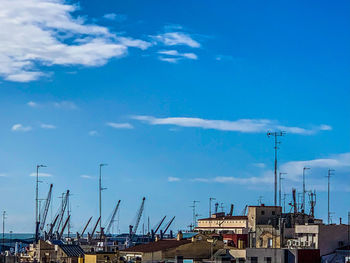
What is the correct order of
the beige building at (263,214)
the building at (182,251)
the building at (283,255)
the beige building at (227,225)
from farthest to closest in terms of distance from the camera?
the beige building at (227,225)
the beige building at (263,214)
the building at (182,251)
the building at (283,255)

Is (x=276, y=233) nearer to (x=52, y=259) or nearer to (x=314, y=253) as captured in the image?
(x=314, y=253)

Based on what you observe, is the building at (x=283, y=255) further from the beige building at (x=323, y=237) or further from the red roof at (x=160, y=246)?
the red roof at (x=160, y=246)

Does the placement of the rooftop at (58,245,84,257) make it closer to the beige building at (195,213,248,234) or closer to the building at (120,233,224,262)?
the building at (120,233,224,262)

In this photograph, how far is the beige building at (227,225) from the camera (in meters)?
114

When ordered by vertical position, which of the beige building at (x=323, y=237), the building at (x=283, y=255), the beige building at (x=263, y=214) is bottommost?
the building at (x=283, y=255)

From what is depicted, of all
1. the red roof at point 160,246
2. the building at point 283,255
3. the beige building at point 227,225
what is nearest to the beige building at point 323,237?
the building at point 283,255

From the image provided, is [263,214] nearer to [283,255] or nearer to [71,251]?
[71,251]

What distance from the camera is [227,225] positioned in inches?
4690

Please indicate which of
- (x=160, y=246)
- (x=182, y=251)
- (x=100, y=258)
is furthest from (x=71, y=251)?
(x=182, y=251)

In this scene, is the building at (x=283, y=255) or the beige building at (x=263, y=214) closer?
the building at (x=283, y=255)

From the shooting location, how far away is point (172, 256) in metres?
78.0

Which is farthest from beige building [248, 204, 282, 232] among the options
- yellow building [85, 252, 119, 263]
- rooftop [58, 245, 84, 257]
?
yellow building [85, 252, 119, 263]

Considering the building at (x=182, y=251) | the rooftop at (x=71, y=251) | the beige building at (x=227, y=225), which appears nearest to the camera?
the building at (x=182, y=251)

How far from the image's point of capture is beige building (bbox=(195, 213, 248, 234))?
373ft
